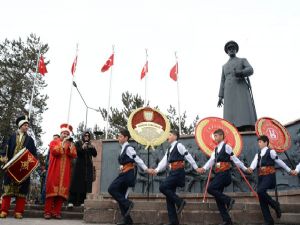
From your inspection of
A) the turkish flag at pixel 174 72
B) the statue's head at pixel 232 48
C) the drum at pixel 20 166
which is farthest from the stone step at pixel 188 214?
the turkish flag at pixel 174 72

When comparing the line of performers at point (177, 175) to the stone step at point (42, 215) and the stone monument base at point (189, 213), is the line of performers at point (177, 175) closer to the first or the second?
the stone monument base at point (189, 213)

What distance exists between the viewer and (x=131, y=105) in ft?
104

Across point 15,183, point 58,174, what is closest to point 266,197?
point 58,174

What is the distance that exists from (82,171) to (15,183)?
7.09 feet

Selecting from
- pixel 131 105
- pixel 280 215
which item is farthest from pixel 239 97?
pixel 131 105

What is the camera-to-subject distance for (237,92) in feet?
40.4

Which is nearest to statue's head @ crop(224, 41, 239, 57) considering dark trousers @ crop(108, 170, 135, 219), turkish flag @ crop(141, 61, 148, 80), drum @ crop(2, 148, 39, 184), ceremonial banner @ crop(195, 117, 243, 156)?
ceremonial banner @ crop(195, 117, 243, 156)

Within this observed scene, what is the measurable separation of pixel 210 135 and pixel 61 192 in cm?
390

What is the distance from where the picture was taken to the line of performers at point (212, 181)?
6.32 meters

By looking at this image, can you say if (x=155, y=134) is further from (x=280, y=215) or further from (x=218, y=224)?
(x=280, y=215)

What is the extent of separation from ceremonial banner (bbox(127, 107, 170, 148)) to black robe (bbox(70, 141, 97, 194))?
5.27ft

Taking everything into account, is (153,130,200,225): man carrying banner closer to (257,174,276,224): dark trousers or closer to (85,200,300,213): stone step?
(85,200,300,213): stone step

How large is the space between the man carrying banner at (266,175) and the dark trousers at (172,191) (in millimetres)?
1411

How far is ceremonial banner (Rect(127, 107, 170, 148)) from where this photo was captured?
860 centimetres
